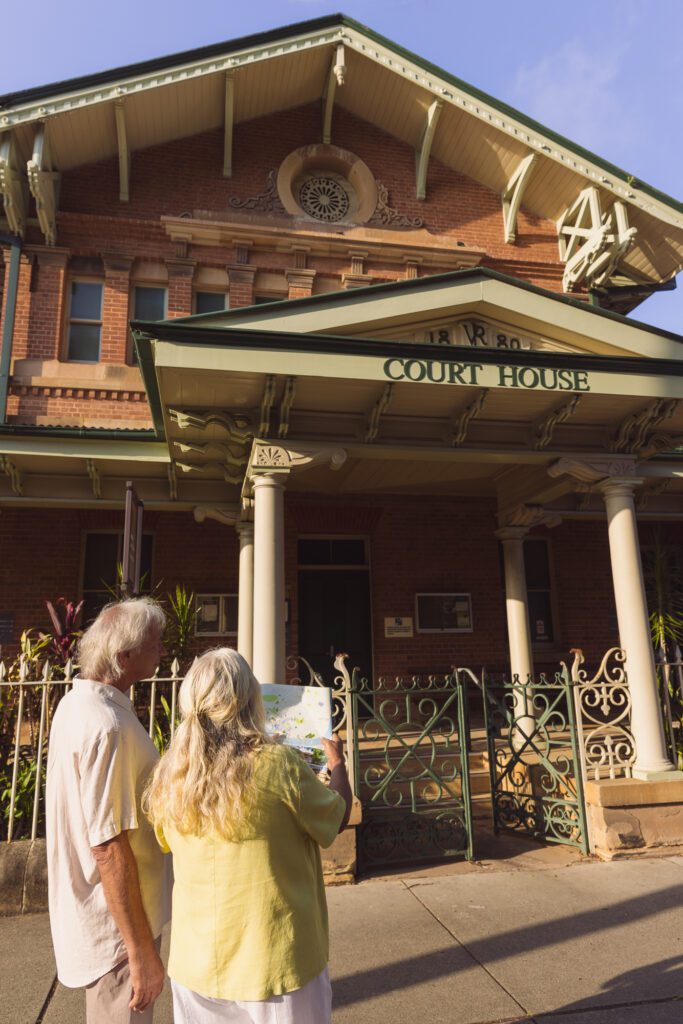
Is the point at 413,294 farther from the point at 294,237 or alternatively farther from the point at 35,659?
the point at 294,237

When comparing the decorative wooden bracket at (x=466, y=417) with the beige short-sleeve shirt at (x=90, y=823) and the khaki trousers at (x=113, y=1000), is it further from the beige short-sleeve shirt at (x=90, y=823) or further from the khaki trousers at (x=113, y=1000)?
the khaki trousers at (x=113, y=1000)

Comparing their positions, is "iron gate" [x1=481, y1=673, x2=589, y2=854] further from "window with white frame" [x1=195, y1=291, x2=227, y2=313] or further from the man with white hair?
"window with white frame" [x1=195, y1=291, x2=227, y2=313]

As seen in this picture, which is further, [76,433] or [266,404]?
[76,433]

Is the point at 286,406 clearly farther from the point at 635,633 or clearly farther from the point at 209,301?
the point at 209,301

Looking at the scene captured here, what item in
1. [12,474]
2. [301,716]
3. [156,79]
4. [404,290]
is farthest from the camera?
[156,79]

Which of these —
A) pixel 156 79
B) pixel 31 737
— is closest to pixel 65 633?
pixel 31 737

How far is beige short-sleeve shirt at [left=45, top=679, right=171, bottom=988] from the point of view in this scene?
2.21m

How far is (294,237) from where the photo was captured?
435 inches

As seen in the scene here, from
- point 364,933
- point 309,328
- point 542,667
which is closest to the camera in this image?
point 364,933

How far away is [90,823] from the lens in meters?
2.18

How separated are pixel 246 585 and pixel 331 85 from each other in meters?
8.31

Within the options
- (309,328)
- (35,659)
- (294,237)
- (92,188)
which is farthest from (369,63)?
(35,659)

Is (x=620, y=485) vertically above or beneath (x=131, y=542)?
above

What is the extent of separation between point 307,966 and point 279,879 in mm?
267
